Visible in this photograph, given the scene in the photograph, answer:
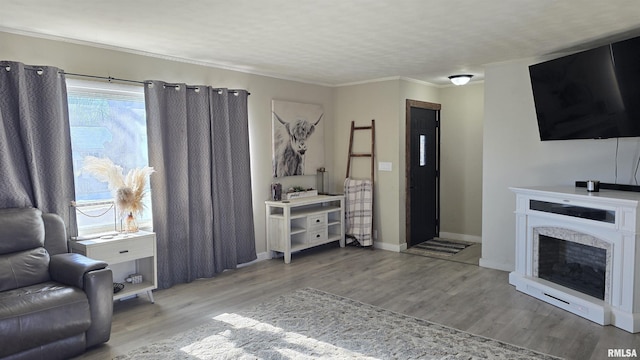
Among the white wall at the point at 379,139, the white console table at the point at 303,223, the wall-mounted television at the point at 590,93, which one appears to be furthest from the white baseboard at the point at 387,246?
the wall-mounted television at the point at 590,93

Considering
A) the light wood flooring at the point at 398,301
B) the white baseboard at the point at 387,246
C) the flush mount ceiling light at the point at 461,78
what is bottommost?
the light wood flooring at the point at 398,301

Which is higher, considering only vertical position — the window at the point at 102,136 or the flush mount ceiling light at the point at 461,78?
the flush mount ceiling light at the point at 461,78

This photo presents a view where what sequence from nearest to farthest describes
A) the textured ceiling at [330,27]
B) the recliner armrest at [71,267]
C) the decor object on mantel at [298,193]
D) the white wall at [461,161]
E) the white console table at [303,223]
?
the textured ceiling at [330,27], the recliner armrest at [71,267], the white console table at [303,223], the decor object on mantel at [298,193], the white wall at [461,161]

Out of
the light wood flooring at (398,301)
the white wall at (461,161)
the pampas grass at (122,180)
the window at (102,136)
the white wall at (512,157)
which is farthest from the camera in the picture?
the white wall at (461,161)

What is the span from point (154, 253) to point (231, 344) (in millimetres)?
1337

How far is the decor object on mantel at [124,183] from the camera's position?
3748 mm

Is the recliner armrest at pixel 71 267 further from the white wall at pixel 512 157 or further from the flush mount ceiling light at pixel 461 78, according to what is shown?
the flush mount ceiling light at pixel 461 78

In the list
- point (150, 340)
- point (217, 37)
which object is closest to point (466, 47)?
point (217, 37)

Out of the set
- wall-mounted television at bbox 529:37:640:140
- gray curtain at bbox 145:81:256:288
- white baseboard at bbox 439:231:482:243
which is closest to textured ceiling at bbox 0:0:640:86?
wall-mounted television at bbox 529:37:640:140

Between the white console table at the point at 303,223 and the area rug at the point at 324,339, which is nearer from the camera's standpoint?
the area rug at the point at 324,339

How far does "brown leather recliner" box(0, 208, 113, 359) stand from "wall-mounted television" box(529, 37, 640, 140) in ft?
13.9

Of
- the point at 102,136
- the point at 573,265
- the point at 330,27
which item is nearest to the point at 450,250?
the point at 573,265

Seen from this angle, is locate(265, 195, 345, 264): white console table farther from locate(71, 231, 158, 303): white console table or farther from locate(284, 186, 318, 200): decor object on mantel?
locate(71, 231, 158, 303): white console table

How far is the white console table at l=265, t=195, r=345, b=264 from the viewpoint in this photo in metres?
5.39
